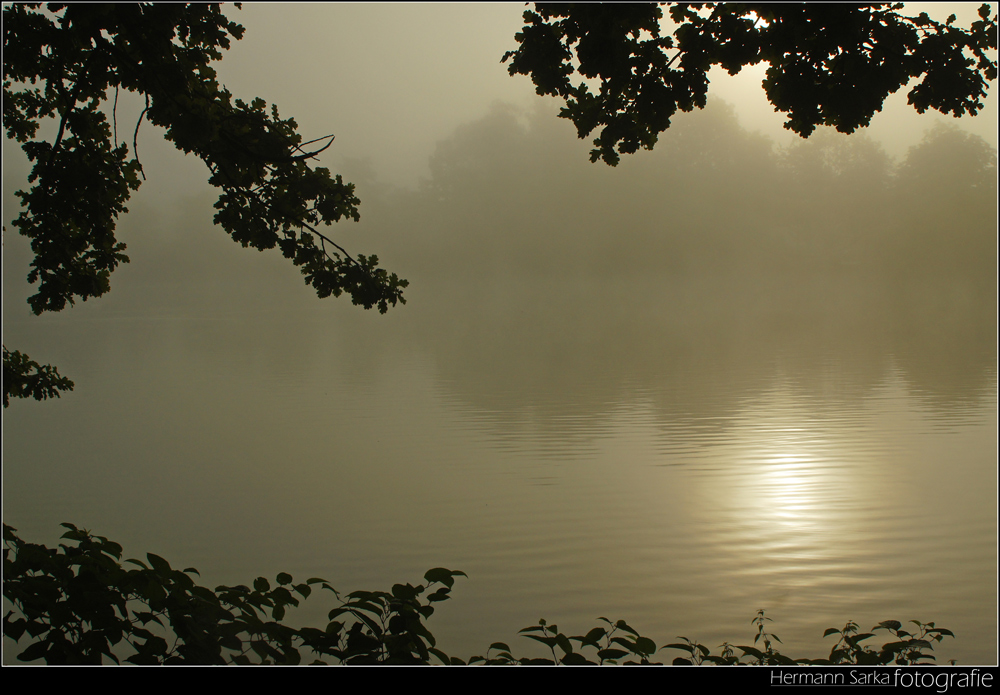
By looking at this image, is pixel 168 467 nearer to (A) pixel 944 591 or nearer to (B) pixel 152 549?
(B) pixel 152 549

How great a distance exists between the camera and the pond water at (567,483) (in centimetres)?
465

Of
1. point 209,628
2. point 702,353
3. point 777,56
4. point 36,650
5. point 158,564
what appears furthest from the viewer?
point 702,353

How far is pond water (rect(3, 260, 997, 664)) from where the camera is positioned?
15.3 ft

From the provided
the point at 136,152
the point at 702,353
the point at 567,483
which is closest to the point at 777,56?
the point at 136,152

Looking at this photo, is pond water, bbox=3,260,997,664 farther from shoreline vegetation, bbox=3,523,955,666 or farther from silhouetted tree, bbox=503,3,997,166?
silhouetted tree, bbox=503,3,997,166

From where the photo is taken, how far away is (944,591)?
4652 millimetres

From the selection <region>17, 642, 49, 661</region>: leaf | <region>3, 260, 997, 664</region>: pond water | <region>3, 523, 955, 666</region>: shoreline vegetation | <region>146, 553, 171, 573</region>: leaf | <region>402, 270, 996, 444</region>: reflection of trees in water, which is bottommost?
<region>17, 642, 49, 661</region>: leaf

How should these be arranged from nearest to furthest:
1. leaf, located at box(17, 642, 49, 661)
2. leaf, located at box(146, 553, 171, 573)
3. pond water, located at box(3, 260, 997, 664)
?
leaf, located at box(17, 642, 49, 661) → leaf, located at box(146, 553, 171, 573) → pond water, located at box(3, 260, 997, 664)

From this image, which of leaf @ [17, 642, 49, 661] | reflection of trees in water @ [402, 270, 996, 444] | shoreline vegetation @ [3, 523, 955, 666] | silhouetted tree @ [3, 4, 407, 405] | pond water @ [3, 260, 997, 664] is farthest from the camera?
reflection of trees in water @ [402, 270, 996, 444]

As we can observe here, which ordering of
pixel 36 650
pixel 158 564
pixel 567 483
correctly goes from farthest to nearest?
pixel 567 483, pixel 158 564, pixel 36 650

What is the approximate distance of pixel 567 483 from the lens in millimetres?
7035

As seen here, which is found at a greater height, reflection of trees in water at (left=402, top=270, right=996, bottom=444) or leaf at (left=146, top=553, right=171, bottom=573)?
reflection of trees in water at (left=402, top=270, right=996, bottom=444)

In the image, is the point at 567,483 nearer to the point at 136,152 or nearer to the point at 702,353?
the point at 136,152

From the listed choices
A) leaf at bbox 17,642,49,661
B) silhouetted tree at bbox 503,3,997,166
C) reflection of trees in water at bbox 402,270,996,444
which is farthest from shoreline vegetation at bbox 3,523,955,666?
reflection of trees in water at bbox 402,270,996,444
